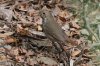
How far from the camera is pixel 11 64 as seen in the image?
14.8 feet

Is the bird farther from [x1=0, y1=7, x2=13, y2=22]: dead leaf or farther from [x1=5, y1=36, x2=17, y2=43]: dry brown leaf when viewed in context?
[x1=0, y1=7, x2=13, y2=22]: dead leaf

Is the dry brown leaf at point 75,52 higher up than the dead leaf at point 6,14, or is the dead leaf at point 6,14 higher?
the dead leaf at point 6,14

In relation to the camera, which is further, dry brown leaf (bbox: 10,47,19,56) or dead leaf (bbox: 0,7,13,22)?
dead leaf (bbox: 0,7,13,22)

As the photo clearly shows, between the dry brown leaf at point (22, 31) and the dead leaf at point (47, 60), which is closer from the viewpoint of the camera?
the dead leaf at point (47, 60)

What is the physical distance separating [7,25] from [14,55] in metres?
0.72

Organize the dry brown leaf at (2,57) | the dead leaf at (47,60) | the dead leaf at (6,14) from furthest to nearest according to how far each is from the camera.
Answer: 1. the dead leaf at (6,14)
2. the dead leaf at (47,60)
3. the dry brown leaf at (2,57)

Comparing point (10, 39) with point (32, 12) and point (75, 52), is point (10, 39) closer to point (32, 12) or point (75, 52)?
point (75, 52)

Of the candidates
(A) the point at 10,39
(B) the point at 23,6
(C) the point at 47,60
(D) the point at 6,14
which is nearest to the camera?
(C) the point at 47,60

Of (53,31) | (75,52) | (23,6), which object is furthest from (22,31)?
(23,6)

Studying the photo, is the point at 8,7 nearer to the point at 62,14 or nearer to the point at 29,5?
the point at 29,5

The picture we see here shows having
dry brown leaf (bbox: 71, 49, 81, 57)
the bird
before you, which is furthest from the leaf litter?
the bird

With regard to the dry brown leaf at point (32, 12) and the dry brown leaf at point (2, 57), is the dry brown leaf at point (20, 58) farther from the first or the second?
the dry brown leaf at point (32, 12)

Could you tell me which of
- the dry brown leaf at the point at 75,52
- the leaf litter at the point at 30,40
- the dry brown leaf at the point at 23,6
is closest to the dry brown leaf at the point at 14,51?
the leaf litter at the point at 30,40

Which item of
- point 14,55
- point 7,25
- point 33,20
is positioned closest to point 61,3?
point 33,20
